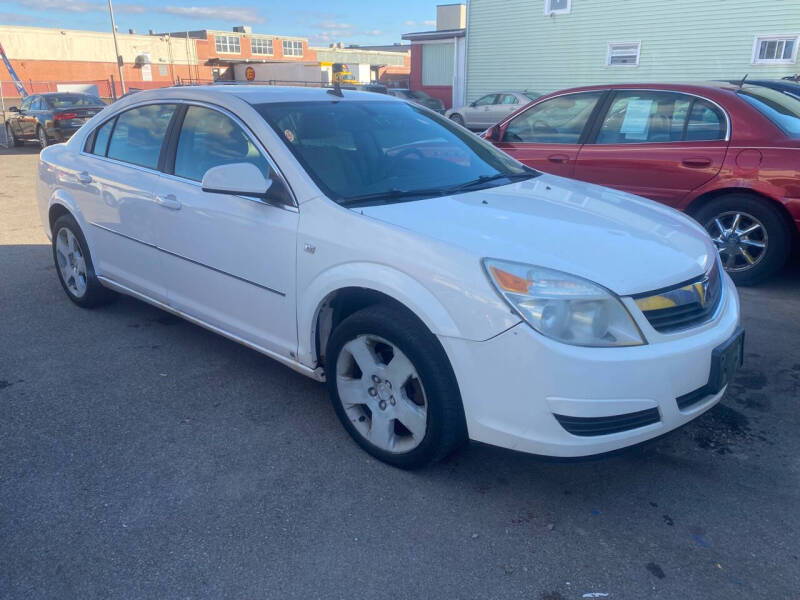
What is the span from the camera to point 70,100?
17891 mm

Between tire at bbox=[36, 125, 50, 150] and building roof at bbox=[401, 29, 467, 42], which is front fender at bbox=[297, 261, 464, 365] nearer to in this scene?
tire at bbox=[36, 125, 50, 150]

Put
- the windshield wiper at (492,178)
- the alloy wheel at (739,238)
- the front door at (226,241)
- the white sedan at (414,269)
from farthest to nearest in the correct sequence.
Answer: the alloy wheel at (739,238) < the windshield wiper at (492,178) < the front door at (226,241) < the white sedan at (414,269)

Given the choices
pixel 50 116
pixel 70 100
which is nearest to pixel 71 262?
pixel 50 116

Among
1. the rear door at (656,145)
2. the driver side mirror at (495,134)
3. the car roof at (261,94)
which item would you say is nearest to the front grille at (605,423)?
the car roof at (261,94)

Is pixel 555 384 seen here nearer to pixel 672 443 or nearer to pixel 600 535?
pixel 600 535

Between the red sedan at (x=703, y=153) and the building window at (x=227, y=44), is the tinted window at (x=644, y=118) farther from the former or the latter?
the building window at (x=227, y=44)

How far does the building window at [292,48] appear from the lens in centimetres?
6844

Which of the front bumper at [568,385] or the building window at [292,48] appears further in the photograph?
the building window at [292,48]

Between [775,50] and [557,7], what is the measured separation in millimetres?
7056

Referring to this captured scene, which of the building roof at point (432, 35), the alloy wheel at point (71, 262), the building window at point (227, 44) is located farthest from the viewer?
the building window at point (227, 44)

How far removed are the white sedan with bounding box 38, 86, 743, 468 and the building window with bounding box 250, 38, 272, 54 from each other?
66.5m

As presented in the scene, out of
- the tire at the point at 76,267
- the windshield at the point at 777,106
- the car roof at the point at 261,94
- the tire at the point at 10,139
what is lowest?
the tire at the point at 10,139

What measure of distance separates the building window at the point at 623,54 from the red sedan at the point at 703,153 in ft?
54.9

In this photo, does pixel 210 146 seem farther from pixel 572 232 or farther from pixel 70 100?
pixel 70 100
